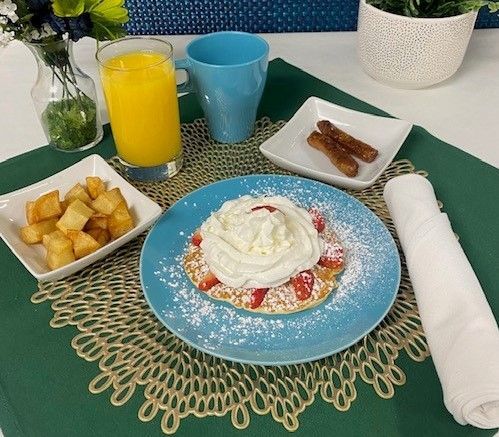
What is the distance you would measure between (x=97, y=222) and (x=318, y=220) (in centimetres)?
31

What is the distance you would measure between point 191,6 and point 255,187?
68cm

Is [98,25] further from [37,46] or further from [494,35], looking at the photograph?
[494,35]

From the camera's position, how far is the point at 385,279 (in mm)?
768

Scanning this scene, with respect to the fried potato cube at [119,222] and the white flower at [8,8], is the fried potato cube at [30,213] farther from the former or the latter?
the white flower at [8,8]

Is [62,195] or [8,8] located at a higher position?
[8,8]

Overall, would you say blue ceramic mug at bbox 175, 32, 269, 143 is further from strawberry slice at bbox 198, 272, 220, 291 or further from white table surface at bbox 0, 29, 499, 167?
strawberry slice at bbox 198, 272, 220, 291

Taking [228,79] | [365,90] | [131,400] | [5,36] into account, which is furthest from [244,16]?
[131,400]

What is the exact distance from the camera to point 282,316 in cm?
74

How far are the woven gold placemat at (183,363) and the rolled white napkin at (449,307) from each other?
4cm

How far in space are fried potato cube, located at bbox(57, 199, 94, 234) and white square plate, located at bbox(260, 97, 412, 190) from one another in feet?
1.10

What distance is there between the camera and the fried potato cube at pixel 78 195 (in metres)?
0.87

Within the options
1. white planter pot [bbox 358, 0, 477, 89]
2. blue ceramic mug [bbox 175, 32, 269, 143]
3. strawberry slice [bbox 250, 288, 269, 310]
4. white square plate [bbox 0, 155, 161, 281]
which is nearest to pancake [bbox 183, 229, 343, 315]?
strawberry slice [bbox 250, 288, 269, 310]

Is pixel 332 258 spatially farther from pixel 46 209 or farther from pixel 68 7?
pixel 68 7

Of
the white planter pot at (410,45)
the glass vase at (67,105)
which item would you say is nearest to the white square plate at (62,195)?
the glass vase at (67,105)
